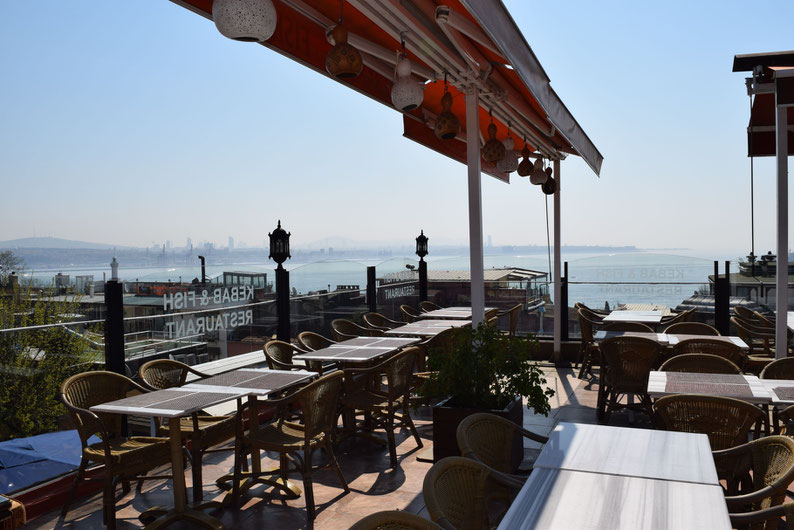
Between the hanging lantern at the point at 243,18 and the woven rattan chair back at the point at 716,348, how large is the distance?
411cm

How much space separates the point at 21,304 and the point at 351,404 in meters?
2.43

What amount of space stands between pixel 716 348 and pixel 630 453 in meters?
2.98

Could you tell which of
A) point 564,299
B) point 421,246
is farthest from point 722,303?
point 421,246

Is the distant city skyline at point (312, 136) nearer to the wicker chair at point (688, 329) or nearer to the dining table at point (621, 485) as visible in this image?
the wicker chair at point (688, 329)

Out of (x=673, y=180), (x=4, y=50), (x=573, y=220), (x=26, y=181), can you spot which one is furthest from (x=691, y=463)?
(x=26, y=181)

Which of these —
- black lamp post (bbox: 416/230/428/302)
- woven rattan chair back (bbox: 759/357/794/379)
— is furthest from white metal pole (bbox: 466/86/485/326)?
black lamp post (bbox: 416/230/428/302)

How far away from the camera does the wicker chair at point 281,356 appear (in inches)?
200

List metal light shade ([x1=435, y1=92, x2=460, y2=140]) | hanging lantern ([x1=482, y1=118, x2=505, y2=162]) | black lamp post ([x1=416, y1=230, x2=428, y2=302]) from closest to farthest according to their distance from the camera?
metal light shade ([x1=435, y1=92, x2=460, y2=140]) < hanging lantern ([x1=482, y1=118, x2=505, y2=162]) < black lamp post ([x1=416, y1=230, x2=428, y2=302])

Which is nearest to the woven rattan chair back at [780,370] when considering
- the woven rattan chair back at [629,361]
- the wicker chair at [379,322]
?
the woven rattan chair back at [629,361]

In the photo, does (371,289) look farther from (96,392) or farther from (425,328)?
→ (96,392)

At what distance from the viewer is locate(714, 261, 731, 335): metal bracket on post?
8289 millimetres

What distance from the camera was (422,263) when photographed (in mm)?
9961

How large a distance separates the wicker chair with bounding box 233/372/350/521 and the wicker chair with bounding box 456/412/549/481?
1294 millimetres

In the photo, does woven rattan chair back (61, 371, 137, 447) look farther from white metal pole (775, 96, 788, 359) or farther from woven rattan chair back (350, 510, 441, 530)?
white metal pole (775, 96, 788, 359)
